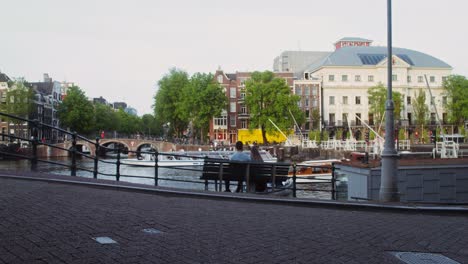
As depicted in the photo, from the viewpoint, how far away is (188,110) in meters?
76.7

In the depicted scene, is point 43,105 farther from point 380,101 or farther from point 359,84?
point 380,101

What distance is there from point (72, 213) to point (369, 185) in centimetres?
993

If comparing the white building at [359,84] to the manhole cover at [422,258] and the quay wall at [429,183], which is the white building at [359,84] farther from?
the manhole cover at [422,258]

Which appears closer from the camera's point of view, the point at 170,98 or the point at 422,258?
the point at 422,258

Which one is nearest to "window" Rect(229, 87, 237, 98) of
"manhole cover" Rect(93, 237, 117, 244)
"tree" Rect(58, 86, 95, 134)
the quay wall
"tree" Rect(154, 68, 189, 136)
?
"tree" Rect(154, 68, 189, 136)

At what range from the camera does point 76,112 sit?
79.7 meters

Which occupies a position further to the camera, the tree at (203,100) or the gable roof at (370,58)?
the gable roof at (370,58)

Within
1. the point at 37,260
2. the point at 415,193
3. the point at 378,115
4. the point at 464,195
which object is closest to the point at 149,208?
the point at 37,260

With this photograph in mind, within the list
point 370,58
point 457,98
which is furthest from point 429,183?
point 370,58


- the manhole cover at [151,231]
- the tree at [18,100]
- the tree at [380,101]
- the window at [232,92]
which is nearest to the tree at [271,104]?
the tree at [380,101]

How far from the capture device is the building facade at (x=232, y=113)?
281ft

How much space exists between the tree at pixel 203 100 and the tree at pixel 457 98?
36373 millimetres

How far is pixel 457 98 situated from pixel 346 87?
57.3 feet

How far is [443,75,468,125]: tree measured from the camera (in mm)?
78312
